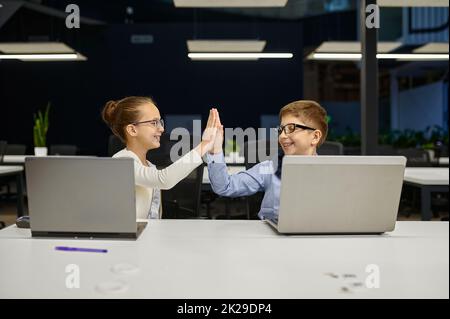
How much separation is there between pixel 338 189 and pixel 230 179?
75cm

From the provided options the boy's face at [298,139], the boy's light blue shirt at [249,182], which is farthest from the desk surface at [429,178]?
the boy's face at [298,139]

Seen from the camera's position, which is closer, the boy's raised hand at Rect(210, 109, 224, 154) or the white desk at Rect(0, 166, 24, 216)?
the boy's raised hand at Rect(210, 109, 224, 154)

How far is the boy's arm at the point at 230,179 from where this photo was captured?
73.7 inches

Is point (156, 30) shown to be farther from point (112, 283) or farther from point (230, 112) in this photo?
point (112, 283)

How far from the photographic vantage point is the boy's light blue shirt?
1.88 meters

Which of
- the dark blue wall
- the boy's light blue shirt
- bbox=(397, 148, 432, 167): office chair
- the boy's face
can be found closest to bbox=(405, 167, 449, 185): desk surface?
bbox=(397, 148, 432, 167): office chair

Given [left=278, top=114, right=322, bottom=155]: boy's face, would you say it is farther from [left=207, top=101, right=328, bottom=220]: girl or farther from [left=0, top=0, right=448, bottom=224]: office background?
[left=0, top=0, right=448, bottom=224]: office background

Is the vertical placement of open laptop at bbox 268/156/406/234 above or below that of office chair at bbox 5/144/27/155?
above

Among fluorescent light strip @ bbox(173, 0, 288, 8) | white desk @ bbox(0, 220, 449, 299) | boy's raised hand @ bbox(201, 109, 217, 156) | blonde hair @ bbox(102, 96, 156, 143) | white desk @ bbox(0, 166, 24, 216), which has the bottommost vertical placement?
white desk @ bbox(0, 166, 24, 216)

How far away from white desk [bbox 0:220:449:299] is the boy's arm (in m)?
0.28

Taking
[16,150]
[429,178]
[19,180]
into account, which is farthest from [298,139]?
[16,150]

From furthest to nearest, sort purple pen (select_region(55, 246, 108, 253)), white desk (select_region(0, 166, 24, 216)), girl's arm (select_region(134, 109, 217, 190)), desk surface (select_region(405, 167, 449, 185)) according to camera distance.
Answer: white desk (select_region(0, 166, 24, 216)) < desk surface (select_region(405, 167, 449, 185)) < girl's arm (select_region(134, 109, 217, 190)) < purple pen (select_region(55, 246, 108, 253))

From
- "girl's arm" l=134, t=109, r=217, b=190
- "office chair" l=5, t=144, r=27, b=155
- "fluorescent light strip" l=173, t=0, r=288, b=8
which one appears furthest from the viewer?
"office chair" l=5, t=144, r=27, b=155

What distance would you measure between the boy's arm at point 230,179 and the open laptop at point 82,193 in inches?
20.2
